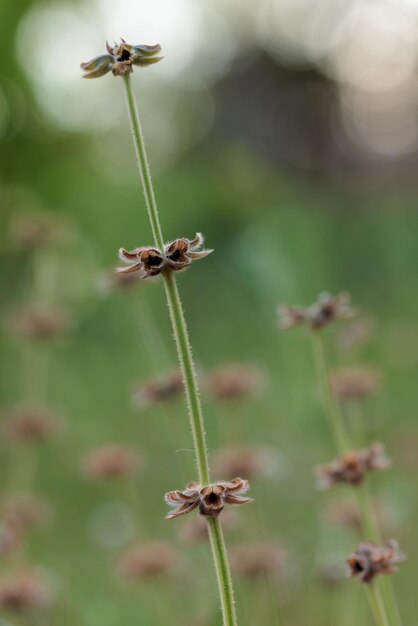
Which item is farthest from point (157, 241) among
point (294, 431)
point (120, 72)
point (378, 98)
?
point (378, 98)

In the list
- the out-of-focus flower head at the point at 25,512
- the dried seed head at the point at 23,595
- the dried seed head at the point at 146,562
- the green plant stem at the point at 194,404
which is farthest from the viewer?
the out-of-focus flower head at the point at 25,512

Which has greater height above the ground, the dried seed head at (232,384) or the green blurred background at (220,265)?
the green blurred background at (220,265)

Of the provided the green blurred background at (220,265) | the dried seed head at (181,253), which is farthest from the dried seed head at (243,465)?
the dried seed head at (181,253)

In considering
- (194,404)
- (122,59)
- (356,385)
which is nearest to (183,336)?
(194,404)

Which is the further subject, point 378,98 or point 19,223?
point 378,98

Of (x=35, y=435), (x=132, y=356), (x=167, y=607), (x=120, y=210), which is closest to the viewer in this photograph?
(x=167, y=607)

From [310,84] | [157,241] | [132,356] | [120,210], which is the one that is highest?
[310,84]

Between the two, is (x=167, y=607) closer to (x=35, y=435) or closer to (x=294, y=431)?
(x=35, y=435)

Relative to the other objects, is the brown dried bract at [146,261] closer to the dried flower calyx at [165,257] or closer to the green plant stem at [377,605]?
the dried flower calyx at [165,257]

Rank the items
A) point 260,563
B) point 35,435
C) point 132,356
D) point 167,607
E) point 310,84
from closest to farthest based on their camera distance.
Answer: point 260,563 → point 167,607 → point 35,435 → point 132,356 → point 310,84

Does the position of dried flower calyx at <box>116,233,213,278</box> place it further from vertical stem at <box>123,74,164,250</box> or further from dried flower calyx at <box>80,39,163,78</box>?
dried flower calyx at <box>80,39,163,78</box>
